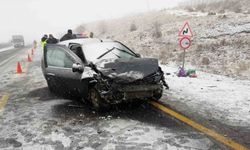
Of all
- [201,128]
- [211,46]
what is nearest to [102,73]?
[201,128]

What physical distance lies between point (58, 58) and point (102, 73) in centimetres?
213

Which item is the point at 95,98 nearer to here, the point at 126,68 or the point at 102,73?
the point at 102,73

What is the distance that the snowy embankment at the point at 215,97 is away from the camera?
19.9 feet

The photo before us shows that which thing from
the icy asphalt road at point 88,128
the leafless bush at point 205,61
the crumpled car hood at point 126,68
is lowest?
the icy asphalt road at point 88,128

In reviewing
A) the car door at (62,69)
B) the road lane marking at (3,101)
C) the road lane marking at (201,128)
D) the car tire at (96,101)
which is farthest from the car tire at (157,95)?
the road lane marking at (3,101)

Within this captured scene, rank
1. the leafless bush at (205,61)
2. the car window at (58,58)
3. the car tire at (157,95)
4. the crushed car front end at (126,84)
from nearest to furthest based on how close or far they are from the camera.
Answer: the crushed car front end at (126,84) < the car tire at (157,95) < the car window at (58,58) < the leafless bush at (205,61)

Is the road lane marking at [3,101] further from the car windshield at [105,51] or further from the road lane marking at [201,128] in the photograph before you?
the road lane marking at [201,128]

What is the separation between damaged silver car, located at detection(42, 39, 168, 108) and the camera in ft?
19.8

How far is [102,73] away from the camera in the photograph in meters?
6.15

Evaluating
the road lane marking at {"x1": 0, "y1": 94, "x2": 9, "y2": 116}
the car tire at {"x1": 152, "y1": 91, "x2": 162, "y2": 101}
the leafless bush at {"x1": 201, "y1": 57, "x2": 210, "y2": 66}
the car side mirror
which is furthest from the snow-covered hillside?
the road lane marking at {"x1": 0, "y1": 94, "x2": 9, "y2": 116}

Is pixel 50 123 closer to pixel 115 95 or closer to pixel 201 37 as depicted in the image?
pixel 115 95

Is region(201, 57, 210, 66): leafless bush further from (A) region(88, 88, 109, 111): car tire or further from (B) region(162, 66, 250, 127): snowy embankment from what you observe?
(A) region(88, 88, 109, 111): car tire

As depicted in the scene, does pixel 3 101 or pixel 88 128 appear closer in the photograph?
pixel 88 128

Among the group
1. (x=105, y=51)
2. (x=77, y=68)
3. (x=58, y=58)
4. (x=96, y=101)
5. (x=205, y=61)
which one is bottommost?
(x=205, y=61)
